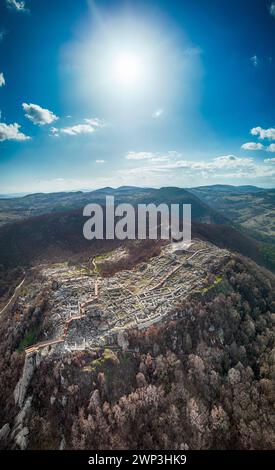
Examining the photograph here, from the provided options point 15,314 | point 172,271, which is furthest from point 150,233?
point 15,314

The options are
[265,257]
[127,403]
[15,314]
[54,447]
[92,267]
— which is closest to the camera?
[54,447]

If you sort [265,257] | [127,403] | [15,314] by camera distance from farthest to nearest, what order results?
[265,257] < [15,314] < [127,403]

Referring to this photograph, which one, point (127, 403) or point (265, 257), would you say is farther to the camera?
point (265, 257)

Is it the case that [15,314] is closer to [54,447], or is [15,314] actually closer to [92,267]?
[92,267]

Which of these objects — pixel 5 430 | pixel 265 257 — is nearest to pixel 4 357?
pixel 5 430

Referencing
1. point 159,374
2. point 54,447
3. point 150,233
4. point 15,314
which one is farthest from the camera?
point 150,233

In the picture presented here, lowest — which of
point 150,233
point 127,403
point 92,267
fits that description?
point 127,403

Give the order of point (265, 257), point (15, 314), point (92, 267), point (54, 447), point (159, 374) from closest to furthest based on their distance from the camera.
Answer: point (54, 447) < point (159, 374) < point (15, 314) < point (92, 267) < point (265, 257)
